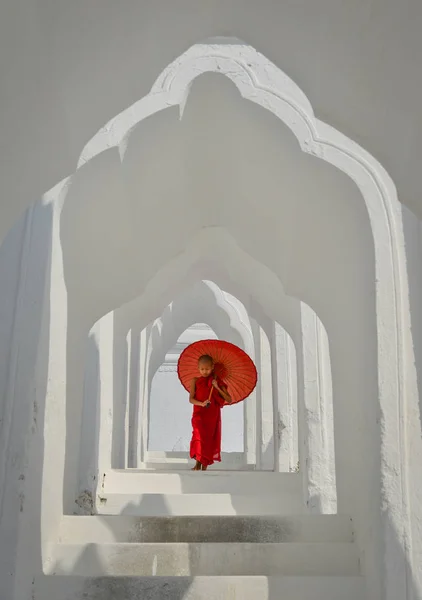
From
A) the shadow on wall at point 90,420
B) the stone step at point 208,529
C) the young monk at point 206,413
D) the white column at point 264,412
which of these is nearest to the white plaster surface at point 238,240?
the stone step at point 208,529

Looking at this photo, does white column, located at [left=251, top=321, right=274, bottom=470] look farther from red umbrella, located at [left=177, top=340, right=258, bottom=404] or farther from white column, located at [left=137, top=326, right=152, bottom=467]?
red umbrella, located at [left=177, top=340, right=258, bottom=404]

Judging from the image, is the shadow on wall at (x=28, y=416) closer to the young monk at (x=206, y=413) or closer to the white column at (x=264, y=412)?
the young monk at (x=206, y=413)

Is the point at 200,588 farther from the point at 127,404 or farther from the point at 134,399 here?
the point at 134,399

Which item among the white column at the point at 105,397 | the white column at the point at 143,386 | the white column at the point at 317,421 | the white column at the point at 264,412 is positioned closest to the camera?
the white column at the point at 317,421

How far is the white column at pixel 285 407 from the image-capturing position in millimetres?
7848

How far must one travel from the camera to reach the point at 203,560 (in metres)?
4.41

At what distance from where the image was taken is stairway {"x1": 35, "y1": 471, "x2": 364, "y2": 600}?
4141 millimetres

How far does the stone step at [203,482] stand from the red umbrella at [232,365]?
1.03 meters

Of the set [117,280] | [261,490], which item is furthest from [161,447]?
[117,280]

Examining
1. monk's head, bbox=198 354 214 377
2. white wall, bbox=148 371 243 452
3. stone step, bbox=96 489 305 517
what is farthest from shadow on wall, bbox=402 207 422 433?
white wall, bbox=148 371 243 452

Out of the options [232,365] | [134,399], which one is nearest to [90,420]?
[232,365]

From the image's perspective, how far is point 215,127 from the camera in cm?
468

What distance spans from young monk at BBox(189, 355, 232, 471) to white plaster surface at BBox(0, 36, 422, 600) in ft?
7.57

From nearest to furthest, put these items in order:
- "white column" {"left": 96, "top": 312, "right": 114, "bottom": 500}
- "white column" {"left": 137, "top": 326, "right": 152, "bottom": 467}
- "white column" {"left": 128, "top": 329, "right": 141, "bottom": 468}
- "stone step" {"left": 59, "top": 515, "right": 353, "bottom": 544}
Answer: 1. "stone step" {"left": 59, "top": 515, "right": 353, "bottom": 544}
2. "white column" {"left": 96, "top": 312, "right": 114, "bottom": 500}
3. "white column" {"left": 128, "top": 329, "right": 141, "bottom": 468}
4. "white column" {"left": 137, "top": 326, "right": 152, "bottom": 467}
